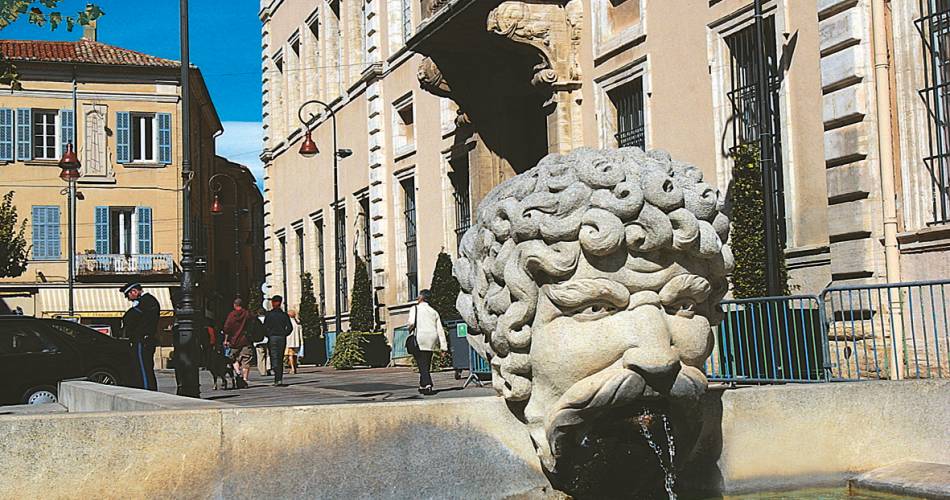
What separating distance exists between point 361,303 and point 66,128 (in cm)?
2556

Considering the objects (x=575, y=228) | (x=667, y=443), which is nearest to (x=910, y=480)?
(x=667, y=443)

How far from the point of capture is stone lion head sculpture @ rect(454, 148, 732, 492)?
14.5 ft

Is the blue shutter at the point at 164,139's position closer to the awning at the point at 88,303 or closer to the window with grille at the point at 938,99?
the awning at the point at 88,303

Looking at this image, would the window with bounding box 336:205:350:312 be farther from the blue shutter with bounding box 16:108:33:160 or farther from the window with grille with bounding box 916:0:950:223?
the window with grille with bounding box 916:0:950:223

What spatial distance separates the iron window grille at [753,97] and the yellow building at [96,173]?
123 ft

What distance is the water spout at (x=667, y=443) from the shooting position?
176 inches

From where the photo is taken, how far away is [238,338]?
1989 cm

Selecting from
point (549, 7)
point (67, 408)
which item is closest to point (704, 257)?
point (67, 408)

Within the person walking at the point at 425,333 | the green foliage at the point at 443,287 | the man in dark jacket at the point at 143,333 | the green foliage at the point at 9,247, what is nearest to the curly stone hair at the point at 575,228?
the person walking at the point at 425,333

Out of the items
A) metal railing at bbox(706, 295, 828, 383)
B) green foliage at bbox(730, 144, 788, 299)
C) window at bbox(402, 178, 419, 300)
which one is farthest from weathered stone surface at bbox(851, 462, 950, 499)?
window at bbox(402, 178, 419, 300)

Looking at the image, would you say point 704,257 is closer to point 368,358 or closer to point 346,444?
point 346,444

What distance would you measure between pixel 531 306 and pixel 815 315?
7.42m

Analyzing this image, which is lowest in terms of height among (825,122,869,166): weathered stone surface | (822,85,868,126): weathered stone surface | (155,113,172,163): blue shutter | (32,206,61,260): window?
(825,122,869,166): weathered stone surface

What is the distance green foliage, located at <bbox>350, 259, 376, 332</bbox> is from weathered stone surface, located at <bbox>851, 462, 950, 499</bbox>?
24787 millimetres
